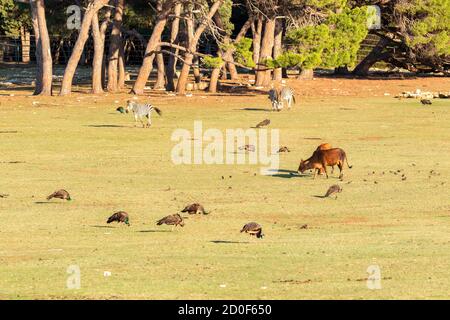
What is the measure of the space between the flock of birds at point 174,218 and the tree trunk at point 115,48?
33.3 metres

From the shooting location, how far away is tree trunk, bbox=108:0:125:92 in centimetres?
5708

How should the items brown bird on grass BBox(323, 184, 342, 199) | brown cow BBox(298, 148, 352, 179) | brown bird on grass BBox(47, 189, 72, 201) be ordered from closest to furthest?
brown bird on grass BBox(47, 189, 72, 201) < brown bird on grass BBox(323, 184, 342, 199) < brown cow BBox(298, 148, 352, 179)

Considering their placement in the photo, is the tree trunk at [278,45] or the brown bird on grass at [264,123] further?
the tree trunk at [278,45]

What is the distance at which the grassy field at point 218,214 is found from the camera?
571 inches

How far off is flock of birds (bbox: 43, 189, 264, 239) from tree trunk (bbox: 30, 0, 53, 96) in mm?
30341

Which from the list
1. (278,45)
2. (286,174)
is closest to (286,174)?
(286,174)

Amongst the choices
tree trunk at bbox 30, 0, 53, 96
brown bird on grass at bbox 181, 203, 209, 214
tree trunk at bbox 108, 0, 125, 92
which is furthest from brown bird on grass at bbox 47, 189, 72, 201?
tree trunk at bbox 108, 0, 125, 92

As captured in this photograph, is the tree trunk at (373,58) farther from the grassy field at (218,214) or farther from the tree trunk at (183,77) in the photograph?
the grassy field at (218,214)

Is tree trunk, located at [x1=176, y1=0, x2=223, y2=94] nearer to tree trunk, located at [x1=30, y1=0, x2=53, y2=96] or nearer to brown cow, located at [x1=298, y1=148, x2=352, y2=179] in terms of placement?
tree trunk, located at [x1=30, y1=0, x2=53, y2=96]

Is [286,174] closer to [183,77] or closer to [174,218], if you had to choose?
[174,218]

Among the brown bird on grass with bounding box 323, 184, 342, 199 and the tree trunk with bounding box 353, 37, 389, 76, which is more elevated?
the brown bird on grass with bounding box 323, 184, 342, 199

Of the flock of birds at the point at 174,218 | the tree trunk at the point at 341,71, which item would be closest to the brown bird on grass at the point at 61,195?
the flock of birds at the point at 174,218

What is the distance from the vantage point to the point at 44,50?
54.4 metres

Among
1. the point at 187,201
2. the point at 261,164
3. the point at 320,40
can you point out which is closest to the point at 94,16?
the point at 320,40
